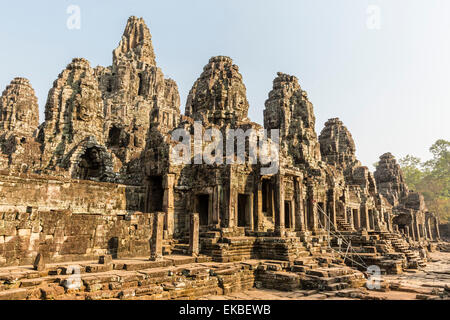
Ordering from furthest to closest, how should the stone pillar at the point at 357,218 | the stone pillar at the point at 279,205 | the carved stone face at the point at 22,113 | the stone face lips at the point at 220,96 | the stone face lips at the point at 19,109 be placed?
1. the carved stone face at the point at 22,113
2. the stone face lips at the point at 19,109
3. the stone pillar at the point at 357,218
4. the stone face lips at the point at 220,96
5. the stone pillar at the point at 279,205

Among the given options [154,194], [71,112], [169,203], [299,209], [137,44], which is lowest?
[299,209]

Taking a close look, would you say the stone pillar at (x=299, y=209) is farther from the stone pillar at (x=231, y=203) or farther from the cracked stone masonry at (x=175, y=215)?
the stone pillar at (x=231, y=203)

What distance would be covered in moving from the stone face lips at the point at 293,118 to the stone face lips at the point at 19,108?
29864 millimetres

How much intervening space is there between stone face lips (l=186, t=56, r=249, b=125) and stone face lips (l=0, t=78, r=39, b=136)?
25820 millimetres

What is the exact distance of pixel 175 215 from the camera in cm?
1548

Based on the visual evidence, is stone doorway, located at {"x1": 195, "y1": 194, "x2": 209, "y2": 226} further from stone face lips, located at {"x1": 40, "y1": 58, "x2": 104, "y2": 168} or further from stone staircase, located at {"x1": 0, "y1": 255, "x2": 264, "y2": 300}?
stone face lips, located at {"x1": 40, "y1": 58, "x2": 104, "y2": 168}

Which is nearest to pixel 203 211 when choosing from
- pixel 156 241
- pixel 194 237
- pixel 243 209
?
pixel 243 209

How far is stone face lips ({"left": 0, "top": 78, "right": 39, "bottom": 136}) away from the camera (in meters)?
37.5

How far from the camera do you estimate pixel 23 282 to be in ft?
22.0

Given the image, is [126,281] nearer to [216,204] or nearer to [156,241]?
[156,241]

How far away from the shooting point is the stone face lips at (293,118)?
31.5m

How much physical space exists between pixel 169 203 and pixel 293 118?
74.4ft

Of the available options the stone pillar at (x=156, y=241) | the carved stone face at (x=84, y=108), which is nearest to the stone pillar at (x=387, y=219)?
the stone pillar at (x=156, y=241)

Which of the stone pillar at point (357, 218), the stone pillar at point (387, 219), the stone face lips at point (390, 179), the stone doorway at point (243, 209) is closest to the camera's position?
the stone doorway at point (243, 209)
